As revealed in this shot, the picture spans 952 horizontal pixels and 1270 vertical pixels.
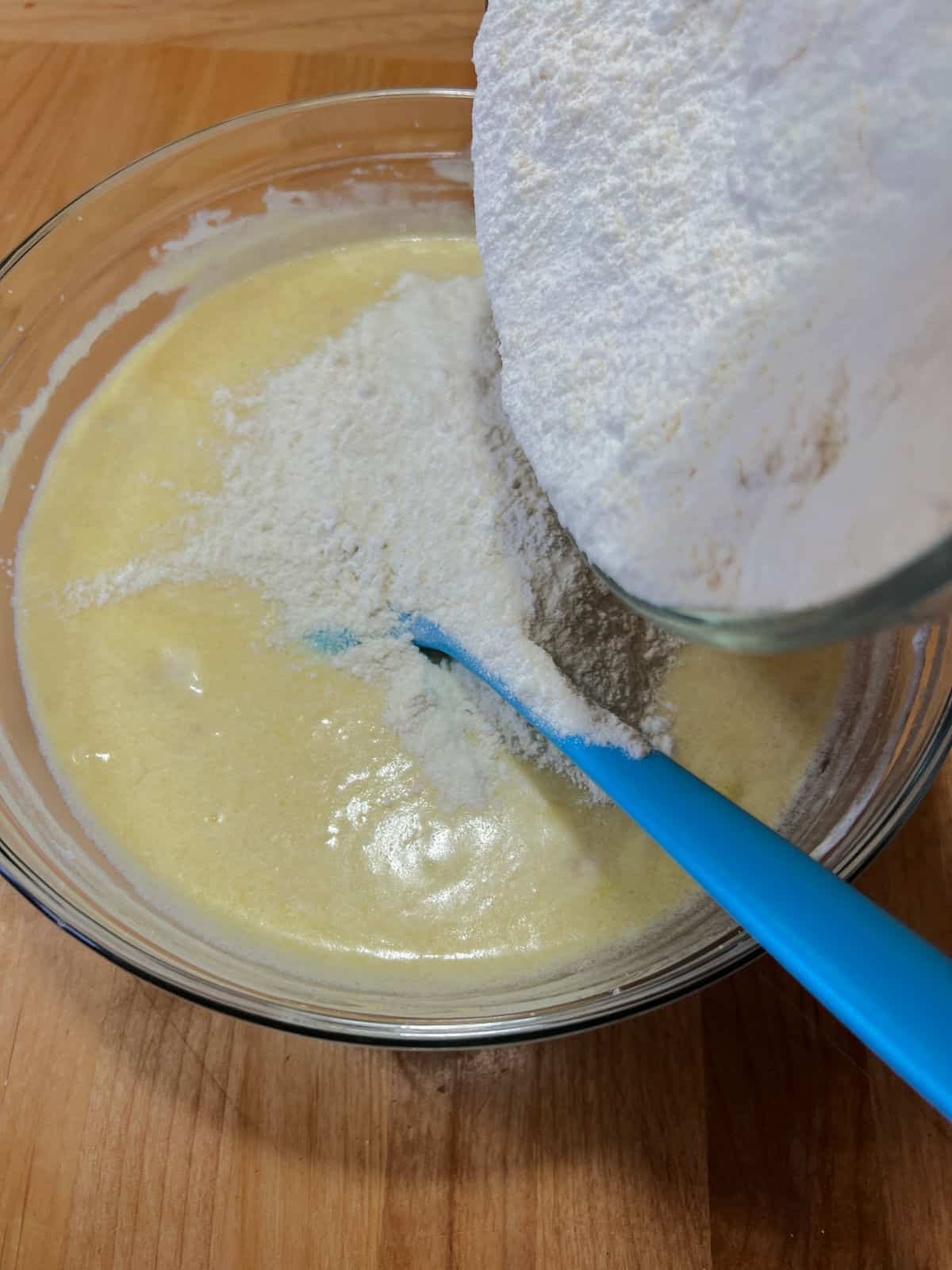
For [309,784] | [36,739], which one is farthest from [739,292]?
[36,739]

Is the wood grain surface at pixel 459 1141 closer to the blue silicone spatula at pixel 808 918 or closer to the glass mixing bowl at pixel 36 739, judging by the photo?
the glass mixing bowl at pixel 36 739

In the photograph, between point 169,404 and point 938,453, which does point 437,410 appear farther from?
point 938,453

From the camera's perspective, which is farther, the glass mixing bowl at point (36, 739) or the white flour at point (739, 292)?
the glass mixing bowl at point (36, 739)

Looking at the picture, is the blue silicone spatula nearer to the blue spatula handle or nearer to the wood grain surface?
the blue spatula handle

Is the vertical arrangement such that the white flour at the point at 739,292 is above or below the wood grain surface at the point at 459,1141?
above

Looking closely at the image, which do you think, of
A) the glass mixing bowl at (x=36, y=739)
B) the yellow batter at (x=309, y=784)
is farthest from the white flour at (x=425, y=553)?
the glass mixing bowl at (x=36, y=739)

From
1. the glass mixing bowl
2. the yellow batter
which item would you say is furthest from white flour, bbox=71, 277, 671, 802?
the glass mixing bowl

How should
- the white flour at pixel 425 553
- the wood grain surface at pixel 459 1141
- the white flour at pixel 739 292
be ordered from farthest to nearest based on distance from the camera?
the white flour at pixel 425 553 < the wood grain surface at pixel 459 1141 < the white flour at pixel 739 292

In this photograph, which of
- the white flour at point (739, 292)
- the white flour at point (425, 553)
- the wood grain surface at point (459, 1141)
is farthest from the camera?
the white flour at point (425, 553)
